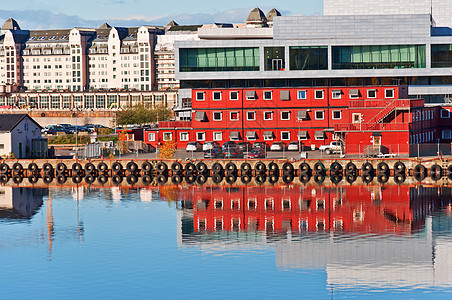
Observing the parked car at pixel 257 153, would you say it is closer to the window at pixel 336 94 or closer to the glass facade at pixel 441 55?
the window at pixel 336 94

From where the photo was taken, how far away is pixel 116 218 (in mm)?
79250

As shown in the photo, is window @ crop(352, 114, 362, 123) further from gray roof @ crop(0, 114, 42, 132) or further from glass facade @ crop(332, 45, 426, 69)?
gray roof @ crop(0, 114, 42, 132)

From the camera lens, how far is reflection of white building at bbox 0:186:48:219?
8350cm

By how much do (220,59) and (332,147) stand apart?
2683cm

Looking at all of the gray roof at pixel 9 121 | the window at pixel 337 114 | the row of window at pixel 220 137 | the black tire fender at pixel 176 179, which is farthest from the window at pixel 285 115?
the gray roof at pixel 9 121

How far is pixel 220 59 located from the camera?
135125 mm

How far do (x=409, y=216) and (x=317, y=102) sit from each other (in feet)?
174

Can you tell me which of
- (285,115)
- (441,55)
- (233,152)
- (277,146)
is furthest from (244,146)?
(441,55)

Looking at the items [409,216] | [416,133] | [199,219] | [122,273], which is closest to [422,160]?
[416,133]

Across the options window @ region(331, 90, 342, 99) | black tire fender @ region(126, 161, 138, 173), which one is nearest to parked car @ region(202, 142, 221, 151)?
black tire fender @ region(126, 161, 138, 173)

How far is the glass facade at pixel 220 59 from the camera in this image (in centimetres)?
13488

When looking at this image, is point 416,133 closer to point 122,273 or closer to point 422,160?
point 422,160

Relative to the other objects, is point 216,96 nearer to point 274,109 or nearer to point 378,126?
point 274,109

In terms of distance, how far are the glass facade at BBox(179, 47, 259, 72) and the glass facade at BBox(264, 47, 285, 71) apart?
5.16ft
